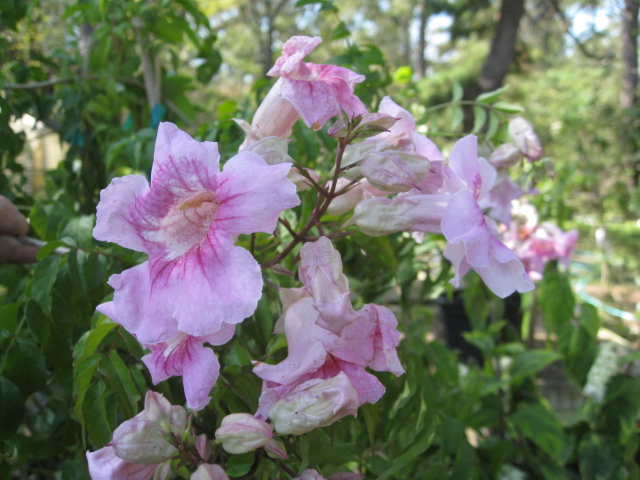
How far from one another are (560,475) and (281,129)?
1.68 m

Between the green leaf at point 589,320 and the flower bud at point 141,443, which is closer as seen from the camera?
the flower bud at point 141,443

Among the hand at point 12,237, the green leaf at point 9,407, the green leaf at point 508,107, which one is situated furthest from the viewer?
the green leaf at point 508,107

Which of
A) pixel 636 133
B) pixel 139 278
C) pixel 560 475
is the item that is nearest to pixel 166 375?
pixel 139 278

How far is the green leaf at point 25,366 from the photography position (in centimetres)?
69

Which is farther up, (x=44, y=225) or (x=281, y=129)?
(x=281, y=129)

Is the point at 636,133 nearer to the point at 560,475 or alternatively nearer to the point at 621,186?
the point at 621,186

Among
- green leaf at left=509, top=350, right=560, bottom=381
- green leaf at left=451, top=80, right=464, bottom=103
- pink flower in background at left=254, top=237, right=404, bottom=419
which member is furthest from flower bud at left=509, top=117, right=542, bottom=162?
green leaf at left=509, top=350, right=560, bottom=381

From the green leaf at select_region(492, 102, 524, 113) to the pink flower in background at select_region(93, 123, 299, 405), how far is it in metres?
0.76

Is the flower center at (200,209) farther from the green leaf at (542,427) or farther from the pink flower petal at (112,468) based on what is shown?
the green leaf at (542,427)

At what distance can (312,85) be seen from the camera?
23.4 inches

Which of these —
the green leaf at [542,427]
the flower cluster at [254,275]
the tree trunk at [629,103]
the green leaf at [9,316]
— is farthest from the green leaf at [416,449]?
the tree trunk at [629,103]

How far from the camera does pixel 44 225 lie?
0.89 metres

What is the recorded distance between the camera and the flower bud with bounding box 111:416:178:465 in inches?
17.9

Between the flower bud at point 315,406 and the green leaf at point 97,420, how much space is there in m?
0.25
